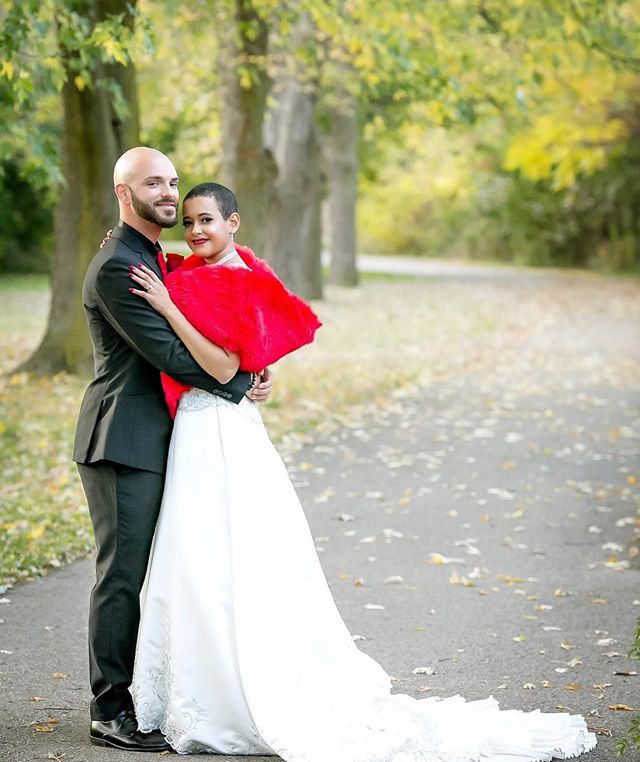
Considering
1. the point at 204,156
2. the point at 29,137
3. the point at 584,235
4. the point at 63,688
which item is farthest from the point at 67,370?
the point at 584,235

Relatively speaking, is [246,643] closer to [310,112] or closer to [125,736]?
[125,736]

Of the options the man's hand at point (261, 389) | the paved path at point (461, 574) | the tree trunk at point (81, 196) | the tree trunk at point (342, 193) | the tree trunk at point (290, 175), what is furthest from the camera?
the tree trunk at point (342, 193)

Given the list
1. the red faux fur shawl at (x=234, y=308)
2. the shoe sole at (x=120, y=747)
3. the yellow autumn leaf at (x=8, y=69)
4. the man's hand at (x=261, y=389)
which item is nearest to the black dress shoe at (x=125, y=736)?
the shoe sole at (x=120, y=747)

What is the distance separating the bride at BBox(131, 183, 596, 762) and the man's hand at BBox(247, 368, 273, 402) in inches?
2.1

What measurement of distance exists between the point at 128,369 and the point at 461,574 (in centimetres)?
342

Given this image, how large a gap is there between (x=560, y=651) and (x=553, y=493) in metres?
3.68

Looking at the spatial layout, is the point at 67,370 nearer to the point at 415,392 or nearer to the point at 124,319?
the point at 415,392

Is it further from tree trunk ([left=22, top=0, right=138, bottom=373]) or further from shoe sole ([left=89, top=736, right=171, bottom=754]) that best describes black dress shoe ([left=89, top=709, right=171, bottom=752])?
tree trunk ([left=22, top=0, right=138, bottom=373])

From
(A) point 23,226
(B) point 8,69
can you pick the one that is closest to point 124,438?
(B) point 8,69

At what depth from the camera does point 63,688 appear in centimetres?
527

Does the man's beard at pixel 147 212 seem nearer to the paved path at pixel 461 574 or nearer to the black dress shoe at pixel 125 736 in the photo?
the black dress shoe at pixel 125 736

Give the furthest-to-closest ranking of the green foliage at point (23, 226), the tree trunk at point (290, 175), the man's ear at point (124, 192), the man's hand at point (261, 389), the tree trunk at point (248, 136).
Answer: the green foliage at point (23, 226) < the tree trunk at point (290, 175) < the tree trunk at point (248, 136) < the man's hand at point (261, 389) < the man's ear at point (124, 192)

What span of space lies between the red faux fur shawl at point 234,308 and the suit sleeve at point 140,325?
0.37 feet

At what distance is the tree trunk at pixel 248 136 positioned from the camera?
1630cm
